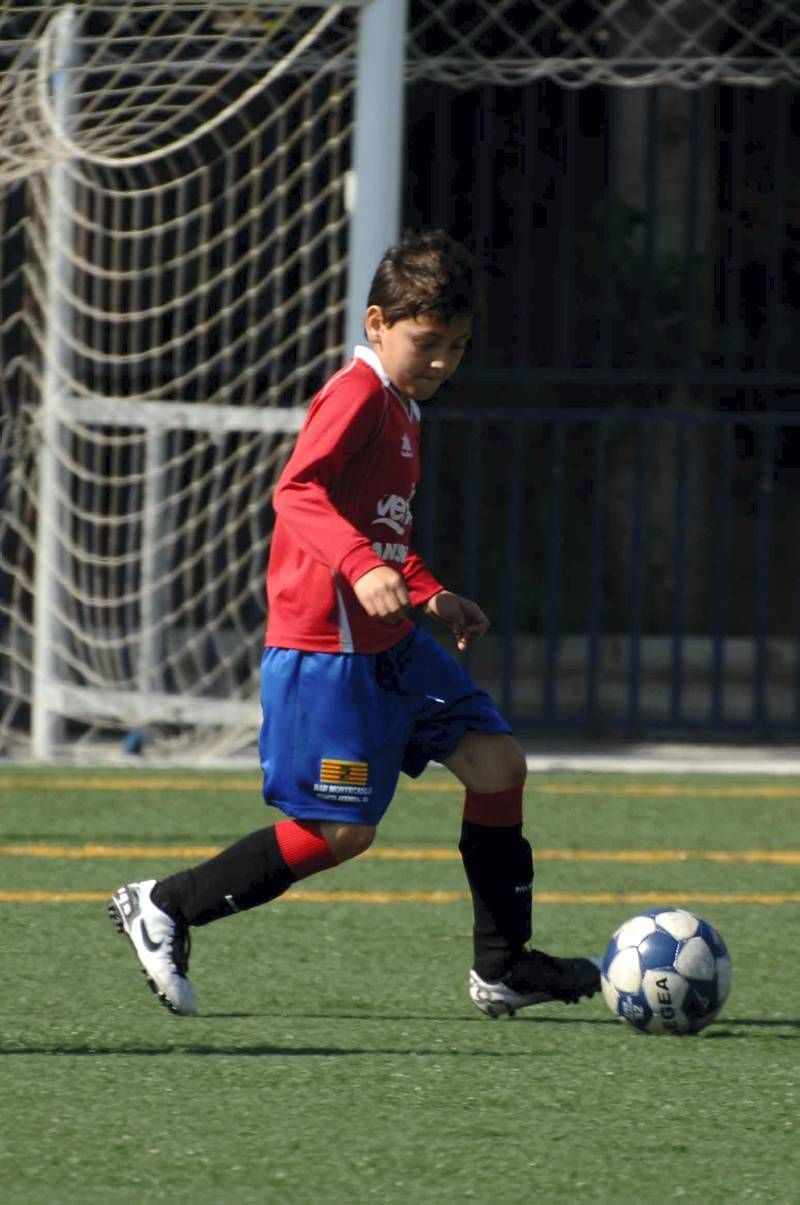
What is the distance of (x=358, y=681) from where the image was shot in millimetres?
4262

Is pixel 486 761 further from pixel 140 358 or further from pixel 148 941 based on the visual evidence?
pixel 140 358

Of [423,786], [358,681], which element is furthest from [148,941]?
[423,786]

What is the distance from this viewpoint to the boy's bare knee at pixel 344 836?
4.27 metres

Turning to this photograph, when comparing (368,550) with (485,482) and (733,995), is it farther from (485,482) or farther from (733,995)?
(485,482)

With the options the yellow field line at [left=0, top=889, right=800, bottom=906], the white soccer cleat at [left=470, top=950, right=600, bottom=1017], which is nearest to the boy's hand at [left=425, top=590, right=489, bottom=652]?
the white soccer cleat at [left=470, top=950, right=600, bottom=1017]

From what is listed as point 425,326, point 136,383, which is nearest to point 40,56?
point 136,383

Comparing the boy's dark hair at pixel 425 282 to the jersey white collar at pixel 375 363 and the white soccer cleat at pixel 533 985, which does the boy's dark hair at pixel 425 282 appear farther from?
the white soccer cleat at pixel 533 985

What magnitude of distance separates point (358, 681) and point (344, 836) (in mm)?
269

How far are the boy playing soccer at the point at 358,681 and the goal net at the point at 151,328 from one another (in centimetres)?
318

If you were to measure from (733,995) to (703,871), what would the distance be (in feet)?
5.25

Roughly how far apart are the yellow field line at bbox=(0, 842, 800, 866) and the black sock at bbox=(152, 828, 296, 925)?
1845 mm

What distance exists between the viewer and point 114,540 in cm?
872

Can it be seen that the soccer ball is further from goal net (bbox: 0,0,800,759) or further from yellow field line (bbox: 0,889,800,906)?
goal net (bbox: 0,0,800,759)

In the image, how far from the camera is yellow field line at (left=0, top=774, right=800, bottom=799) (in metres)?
7.49
